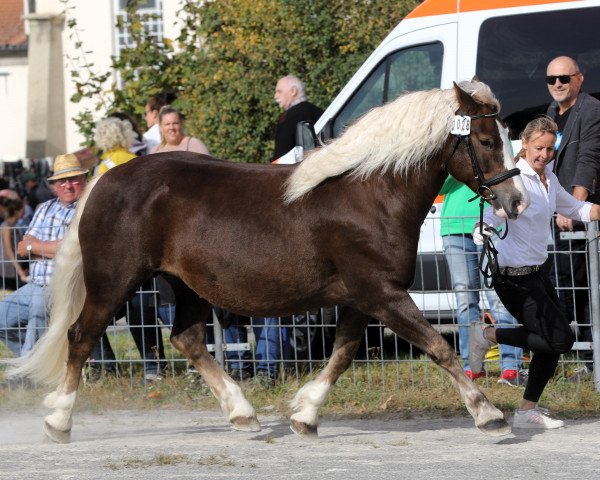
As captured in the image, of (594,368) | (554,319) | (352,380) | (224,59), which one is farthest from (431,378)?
(224,59)

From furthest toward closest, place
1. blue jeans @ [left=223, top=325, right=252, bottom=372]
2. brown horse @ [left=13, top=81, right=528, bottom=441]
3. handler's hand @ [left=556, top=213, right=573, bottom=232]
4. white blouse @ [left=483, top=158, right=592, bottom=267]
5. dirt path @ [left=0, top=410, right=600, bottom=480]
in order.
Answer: blue jeans @ [left=223, top=325, right=252, bottom=372], handler's hand @ [left=556, top=213, right=573, bottom=232], white blouse @ [left=483, top=158, right=592, bottom=267], brown horse @ [left=13, top=81, right=528, bottom=441], dirt path @ [left=0, top=410, right=600, bottom=480]

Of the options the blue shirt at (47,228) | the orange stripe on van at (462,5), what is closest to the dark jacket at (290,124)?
the orange stripe on van at (462,5)

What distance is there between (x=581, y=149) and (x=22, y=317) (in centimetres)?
435

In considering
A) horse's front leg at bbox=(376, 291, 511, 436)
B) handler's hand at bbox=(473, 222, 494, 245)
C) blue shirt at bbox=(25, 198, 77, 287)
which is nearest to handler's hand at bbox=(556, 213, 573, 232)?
handler's hand at bbox=(473, 222, 494, 245)

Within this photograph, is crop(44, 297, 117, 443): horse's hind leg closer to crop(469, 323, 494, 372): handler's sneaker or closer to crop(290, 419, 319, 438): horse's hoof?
crop(290, 419, 319, 438): horse's hoof

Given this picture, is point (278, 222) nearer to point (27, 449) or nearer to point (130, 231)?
point (130, 231)

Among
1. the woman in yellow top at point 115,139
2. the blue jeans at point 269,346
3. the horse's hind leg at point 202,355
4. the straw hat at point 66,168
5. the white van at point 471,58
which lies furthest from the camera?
the woman in yellow top at point 115,139

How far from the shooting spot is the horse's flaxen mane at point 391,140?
6.64m

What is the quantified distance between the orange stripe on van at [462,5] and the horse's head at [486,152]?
3055 mm

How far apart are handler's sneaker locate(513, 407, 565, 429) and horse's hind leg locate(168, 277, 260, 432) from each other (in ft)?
5.14

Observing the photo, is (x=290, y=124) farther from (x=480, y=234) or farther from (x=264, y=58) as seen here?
(x=264, y=58)

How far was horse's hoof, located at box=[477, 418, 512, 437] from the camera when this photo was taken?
6.51 m

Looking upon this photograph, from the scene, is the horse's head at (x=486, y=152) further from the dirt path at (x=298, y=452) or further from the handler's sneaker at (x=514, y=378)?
the handler's sneaker at (x=514, y=378)

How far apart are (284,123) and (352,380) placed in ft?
7.84
